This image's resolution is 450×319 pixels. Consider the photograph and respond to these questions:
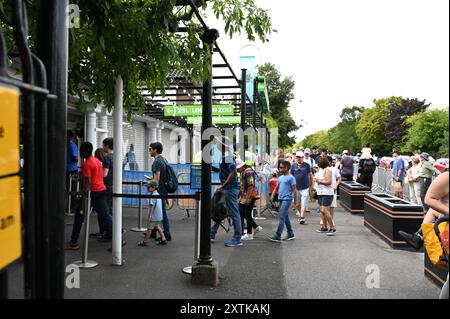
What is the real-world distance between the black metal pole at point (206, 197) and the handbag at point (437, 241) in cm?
258

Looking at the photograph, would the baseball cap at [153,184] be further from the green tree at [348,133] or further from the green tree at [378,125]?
the green tree at [348,133]

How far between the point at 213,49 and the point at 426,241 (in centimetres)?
370

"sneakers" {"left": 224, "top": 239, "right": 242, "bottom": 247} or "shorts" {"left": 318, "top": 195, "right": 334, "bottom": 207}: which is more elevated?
"shorts" {"left": 318, "top": 195, "right": 334, "bottom": 207}

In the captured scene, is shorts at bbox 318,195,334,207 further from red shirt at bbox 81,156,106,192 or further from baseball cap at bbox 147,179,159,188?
red shirt at bbox 81,156,106,192

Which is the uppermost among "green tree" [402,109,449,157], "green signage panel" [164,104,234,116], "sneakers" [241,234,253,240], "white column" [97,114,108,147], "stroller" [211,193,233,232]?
"green signage panel" [164,104,234,116]

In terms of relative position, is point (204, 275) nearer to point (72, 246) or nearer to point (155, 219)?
point (155, 219)

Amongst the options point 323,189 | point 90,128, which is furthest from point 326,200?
point 90,128

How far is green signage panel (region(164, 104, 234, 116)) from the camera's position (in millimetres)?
13070

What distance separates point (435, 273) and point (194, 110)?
955 cm

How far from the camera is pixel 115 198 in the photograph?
6332 mm

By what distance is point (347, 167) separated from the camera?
52.4ft

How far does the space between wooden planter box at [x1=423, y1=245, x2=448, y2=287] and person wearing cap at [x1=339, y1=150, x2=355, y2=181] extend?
10.1m

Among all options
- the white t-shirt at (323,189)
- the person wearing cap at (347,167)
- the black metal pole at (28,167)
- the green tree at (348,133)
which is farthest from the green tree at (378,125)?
the black metal pole at (28,167)

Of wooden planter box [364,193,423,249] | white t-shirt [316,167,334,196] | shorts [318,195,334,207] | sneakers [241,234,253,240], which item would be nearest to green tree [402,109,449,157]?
wooden planter box [364,193,423,249]
